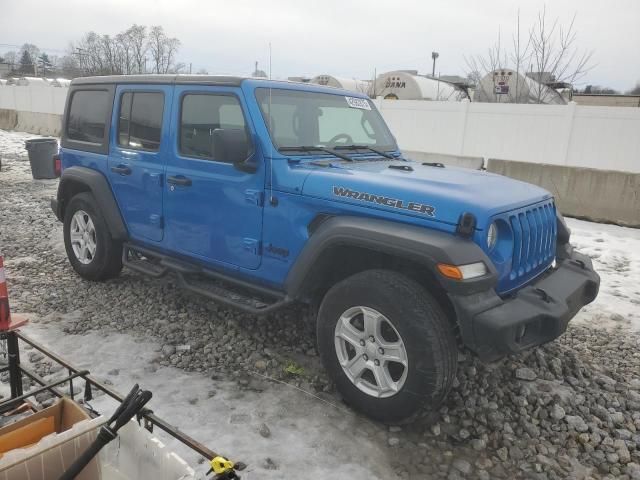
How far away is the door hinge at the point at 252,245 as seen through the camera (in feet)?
12.5

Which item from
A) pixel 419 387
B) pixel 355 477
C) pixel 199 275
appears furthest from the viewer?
pixel 199 275

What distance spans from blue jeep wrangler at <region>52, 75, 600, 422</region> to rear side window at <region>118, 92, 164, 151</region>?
2 centimetres

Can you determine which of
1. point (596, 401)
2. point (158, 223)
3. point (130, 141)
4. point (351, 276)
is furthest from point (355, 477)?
point (130, 141)

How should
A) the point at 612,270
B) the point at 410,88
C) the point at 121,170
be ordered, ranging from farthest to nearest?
the point at 410,88 < the point at 612,270 < the point at 121,170

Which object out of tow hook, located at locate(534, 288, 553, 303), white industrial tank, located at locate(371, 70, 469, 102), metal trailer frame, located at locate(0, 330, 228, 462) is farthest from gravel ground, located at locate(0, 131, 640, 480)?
white industrial tank, located at locate(371, 70, 469, 102)

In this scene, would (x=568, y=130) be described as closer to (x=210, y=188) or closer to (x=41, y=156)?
(x=210, y=188)

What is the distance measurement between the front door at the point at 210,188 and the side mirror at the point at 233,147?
0.02 meters

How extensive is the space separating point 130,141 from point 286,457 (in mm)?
3124

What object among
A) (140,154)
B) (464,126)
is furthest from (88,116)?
(464,126)

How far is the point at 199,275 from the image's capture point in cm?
448

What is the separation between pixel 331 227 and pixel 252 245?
2.56 ft

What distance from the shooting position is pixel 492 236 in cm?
307

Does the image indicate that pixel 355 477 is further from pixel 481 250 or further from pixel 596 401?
pixel 596 401

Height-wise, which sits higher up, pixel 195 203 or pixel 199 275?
pixel 195 203
